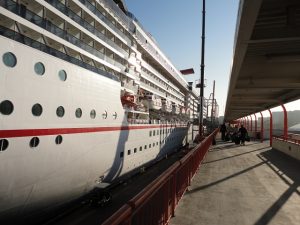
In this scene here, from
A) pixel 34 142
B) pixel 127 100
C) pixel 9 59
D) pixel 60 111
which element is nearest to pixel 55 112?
pixel 60 111

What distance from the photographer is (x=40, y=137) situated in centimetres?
843

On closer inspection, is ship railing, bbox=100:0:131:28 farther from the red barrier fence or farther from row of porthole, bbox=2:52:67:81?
the red barrier fence

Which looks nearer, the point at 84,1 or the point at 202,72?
the point at 84,1

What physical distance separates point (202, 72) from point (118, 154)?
16.4 m

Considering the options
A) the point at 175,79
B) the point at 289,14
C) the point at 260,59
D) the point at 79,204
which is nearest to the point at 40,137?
the point at 79,204

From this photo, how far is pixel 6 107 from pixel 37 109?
1118mm

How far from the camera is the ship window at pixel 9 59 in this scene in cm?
759

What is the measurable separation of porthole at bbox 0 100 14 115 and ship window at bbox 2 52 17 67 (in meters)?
1.06

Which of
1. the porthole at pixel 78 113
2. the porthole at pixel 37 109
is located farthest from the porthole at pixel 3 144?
the porthole at pixel 78 113

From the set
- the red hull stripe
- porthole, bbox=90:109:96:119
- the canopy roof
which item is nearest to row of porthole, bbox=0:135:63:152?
the red hull stripe

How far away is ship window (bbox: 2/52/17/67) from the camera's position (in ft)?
24.9

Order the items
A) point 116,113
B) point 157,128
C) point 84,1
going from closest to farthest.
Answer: point 116,113
point 84,1
point 157,128

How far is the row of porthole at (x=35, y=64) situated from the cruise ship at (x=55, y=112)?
28mm

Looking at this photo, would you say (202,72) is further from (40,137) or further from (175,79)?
(40,137)
